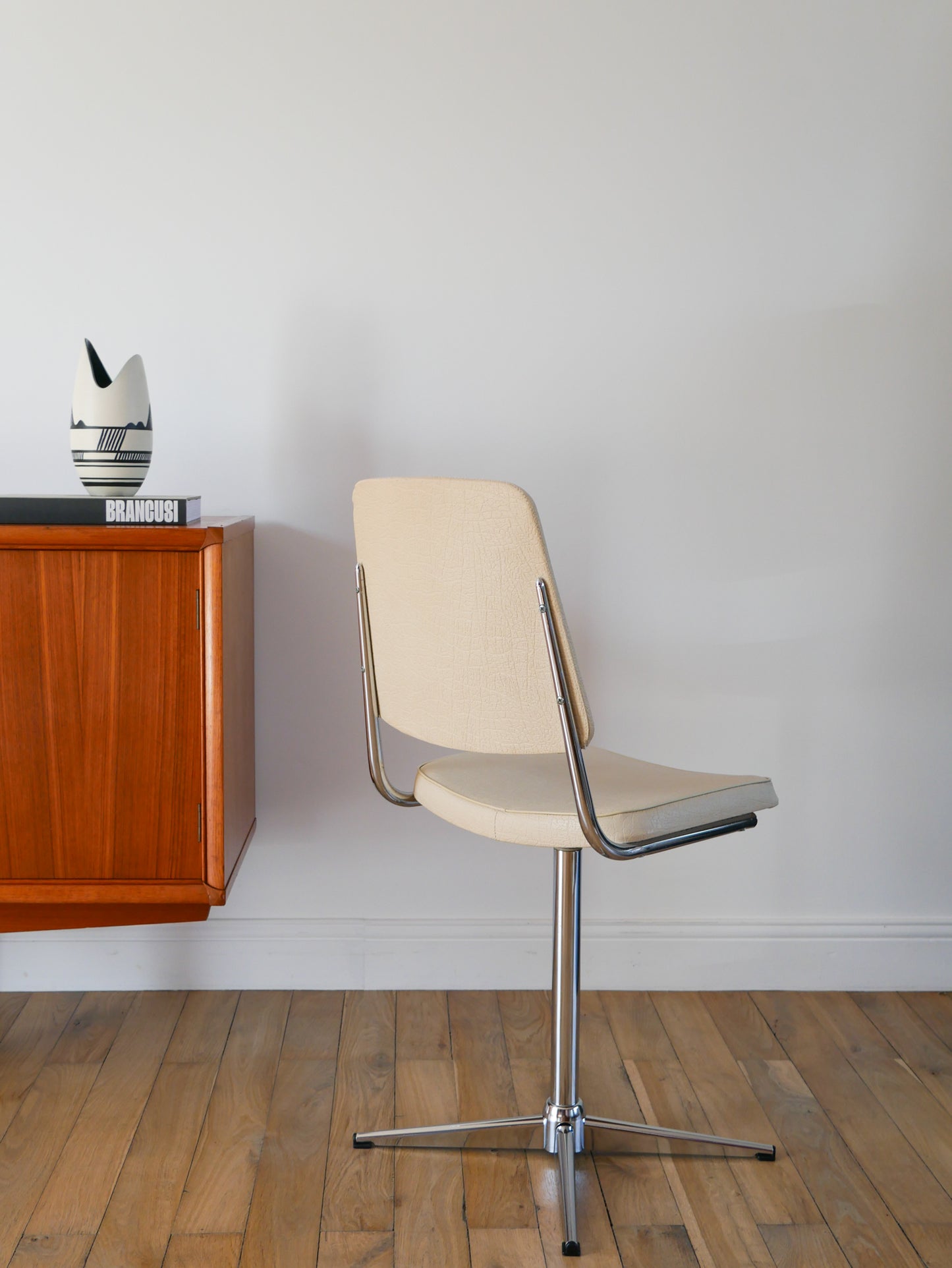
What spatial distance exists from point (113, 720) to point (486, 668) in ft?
2.29

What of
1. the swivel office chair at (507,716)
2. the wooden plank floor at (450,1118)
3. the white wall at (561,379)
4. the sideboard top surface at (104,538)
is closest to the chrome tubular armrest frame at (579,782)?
the swivel office chair at (507,716)

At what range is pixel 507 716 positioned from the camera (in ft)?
4.64

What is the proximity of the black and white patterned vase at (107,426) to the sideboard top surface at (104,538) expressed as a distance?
0.16 meters

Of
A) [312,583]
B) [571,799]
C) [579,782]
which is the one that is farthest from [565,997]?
[312,583]

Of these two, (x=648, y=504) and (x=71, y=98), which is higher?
(x=71, y=98)

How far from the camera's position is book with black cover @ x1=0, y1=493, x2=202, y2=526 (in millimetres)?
1737

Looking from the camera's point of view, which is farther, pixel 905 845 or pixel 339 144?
pixel 905 845

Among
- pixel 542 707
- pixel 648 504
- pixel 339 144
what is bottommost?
pixel 542 707

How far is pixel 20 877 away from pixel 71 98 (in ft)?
4.70

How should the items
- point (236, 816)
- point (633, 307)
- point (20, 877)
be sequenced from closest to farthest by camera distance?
point (20, 877), point (236, 816), point (633, 307)

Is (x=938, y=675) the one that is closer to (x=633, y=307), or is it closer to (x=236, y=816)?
(x=633, y=307)

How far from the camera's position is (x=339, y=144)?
6.83 feet

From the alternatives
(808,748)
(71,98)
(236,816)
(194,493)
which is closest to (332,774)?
(236,816)

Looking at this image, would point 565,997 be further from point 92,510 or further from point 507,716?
point 92,510
